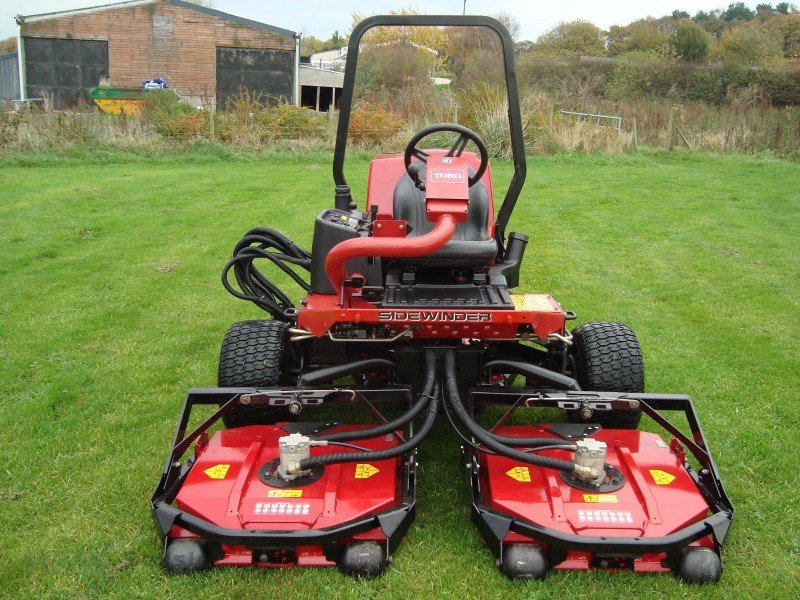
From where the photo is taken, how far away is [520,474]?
3.21 metres

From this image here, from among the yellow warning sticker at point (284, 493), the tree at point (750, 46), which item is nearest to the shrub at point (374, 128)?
the yellow warning sticker at point (284, 493)

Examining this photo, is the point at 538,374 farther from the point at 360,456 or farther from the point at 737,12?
the point at 737,12

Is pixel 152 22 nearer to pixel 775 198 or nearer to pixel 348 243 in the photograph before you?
pixel 775 198

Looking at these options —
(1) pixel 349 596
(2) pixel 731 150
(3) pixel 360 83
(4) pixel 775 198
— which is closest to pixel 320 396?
(1) pixel 349 596

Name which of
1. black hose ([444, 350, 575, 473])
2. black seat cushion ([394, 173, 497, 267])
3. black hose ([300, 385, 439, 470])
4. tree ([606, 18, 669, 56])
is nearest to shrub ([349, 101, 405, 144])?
black seat cushion ([394, 173, 497, 267])

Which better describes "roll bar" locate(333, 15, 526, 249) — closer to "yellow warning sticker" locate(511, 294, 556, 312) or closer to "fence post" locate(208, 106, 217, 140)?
"yellow warning sticker" locate(511, 294, 556, 312)

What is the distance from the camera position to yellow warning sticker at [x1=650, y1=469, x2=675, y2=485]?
3.15m

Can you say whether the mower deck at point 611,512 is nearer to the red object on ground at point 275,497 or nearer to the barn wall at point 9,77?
the red object on ground at point 275,497

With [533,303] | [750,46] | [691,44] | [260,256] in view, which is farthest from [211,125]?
[691,44]

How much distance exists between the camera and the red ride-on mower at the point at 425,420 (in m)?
2.93

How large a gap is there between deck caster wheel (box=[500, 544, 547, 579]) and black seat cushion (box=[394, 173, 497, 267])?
1329 mm

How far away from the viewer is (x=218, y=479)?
315 cm

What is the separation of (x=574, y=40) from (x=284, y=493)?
1377 inches

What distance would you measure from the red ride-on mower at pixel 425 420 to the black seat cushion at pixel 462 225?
0.01m
